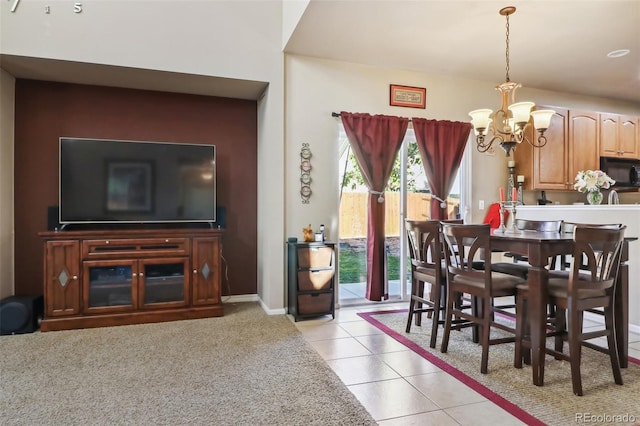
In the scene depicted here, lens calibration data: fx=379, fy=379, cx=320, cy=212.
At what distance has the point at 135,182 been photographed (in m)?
3.79

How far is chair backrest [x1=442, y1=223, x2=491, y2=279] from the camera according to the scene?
2580 mm

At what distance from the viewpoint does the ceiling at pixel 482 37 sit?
302 centimetres

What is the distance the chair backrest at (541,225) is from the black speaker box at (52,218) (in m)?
4.52

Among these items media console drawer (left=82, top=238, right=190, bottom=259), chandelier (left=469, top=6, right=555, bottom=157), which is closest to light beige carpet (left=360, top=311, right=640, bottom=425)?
chandelier (left=469, top=6, right=555, bottom=157)

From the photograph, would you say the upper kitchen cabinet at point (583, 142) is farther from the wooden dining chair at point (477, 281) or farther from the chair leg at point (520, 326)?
the chair leg at point (520, 326)

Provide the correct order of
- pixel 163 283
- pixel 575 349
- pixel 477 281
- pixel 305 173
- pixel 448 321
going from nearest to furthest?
1. pixel 575 349
2. pixel 477 281
3. pixel 448 321
4. pixel 163 283
5. pixel 305 173

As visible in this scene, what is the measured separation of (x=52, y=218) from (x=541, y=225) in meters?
4.65

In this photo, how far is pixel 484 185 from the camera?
473 centimetres

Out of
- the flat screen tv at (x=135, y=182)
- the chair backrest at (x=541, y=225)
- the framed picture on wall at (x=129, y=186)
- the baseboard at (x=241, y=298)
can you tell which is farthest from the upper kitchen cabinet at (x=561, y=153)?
the framed picture on wall at (x=129, y=186)

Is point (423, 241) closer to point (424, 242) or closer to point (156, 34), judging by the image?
A: point (424, 242)

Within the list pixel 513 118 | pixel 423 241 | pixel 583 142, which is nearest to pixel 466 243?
pixel 423 241

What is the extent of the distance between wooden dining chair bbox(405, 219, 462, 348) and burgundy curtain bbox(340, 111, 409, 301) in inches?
25.8

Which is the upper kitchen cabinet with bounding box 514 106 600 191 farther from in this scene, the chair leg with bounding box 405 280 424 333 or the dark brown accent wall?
the dark brown accent wall

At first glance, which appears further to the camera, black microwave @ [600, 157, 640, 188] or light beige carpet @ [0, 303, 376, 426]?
black microwave @ [600, 157, 640, 188]
